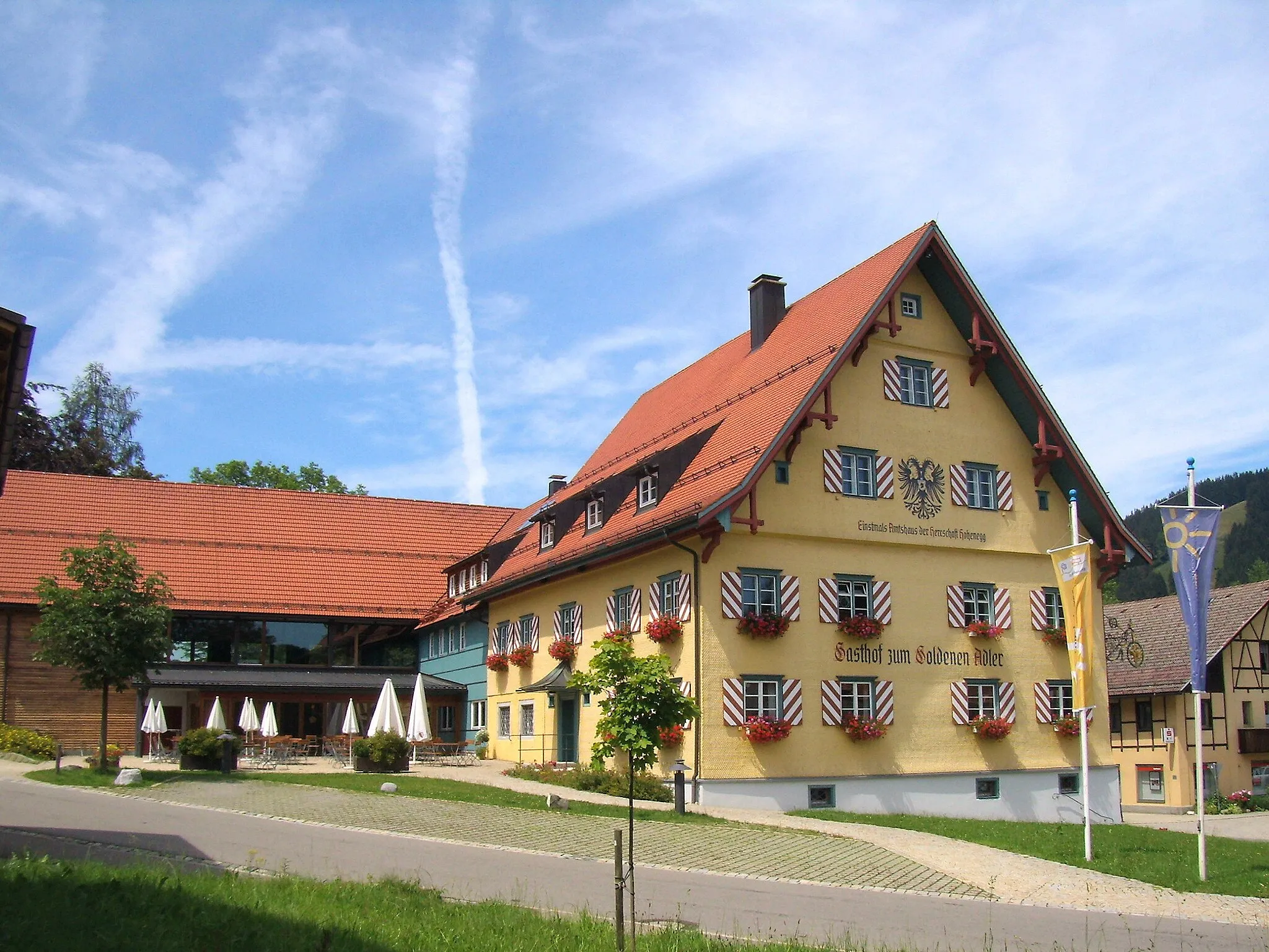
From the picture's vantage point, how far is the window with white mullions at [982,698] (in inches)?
1053

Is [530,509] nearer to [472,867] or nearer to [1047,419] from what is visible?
[1047,419]

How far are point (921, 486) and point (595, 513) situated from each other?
791cm

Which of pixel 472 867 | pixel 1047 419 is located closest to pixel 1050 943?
pixel 472 867

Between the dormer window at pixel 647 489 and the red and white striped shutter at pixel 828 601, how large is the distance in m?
4.25

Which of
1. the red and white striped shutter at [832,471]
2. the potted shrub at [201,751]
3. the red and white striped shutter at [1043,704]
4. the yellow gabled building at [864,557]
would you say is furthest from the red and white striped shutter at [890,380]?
the potted shrub at [201,751]

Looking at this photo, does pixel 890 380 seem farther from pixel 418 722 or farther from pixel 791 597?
pixel 418 722

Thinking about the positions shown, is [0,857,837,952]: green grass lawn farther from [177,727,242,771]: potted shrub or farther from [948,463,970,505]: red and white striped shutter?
[948,463,970,505]: red and white striped shutter

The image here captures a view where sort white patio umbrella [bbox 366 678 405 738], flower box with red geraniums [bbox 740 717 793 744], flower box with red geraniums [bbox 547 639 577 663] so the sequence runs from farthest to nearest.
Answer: flower box with red geraniums [bbox 547 639 577 663] → white patio umbrella [bbox 366 678 405 738] → flower box with red geraniums [bbox 740 717 793 744]

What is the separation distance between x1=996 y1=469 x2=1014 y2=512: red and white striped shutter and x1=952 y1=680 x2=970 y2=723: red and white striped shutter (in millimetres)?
4206

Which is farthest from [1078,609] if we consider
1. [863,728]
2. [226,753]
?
[226,753]

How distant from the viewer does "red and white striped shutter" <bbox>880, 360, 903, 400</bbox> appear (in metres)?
27.0

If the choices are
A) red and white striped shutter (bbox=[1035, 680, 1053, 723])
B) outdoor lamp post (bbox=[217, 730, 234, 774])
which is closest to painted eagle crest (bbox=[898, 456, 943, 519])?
red and white striped shutter (bbox=[1035, 680, 1053, 723])

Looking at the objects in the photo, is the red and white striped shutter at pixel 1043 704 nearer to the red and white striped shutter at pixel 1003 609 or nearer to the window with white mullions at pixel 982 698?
the window with white mullions at pixel 982 698

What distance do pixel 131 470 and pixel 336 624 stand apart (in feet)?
77.8
